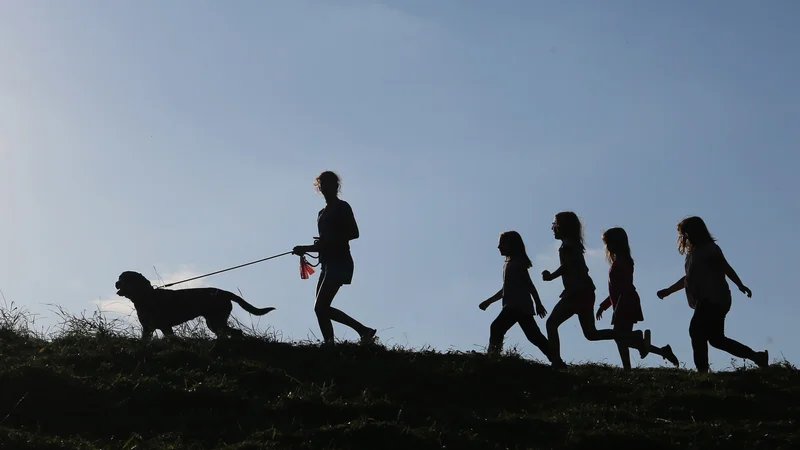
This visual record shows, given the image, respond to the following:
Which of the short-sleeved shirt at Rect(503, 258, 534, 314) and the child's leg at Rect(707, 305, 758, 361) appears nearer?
the child's leg at Rect(707, 305, 758, 361)

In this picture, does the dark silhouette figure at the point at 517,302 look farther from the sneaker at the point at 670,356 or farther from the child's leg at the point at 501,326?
the sneaker at the point at 670,356

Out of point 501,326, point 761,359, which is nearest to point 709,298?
point 761,359

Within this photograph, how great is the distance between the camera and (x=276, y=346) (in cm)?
1061

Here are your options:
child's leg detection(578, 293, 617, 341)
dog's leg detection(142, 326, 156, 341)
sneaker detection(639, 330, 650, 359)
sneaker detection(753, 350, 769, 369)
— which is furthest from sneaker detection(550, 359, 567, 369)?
dog's leg detection(142, 326, 156, 341)

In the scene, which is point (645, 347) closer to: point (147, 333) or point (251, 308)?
point (251, 308)

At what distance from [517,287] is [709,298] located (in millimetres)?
2044

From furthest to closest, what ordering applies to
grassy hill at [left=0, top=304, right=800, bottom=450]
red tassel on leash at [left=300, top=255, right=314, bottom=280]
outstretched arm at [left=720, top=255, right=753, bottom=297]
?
red tassel on leash at [left=300, top=255, right=314, bottom=280], outstretched arm at [left=720, top=255, right=753, bottom=297], grassy hill at [left=0, top=304, right=800, bottom=450]

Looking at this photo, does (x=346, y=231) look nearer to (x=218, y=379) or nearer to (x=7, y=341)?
(x=218, y=379)

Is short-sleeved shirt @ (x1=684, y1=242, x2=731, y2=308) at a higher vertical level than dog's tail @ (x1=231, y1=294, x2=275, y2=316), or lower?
lower

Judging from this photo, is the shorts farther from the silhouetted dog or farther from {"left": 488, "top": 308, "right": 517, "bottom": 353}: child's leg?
the silhouetted dog

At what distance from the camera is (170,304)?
12.3m

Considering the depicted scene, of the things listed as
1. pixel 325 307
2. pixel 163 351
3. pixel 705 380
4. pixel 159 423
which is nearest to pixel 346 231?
pixel 325 307

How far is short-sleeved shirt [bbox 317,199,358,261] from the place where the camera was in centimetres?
1089

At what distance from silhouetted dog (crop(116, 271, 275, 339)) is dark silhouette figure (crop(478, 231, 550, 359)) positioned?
3.41 meters
